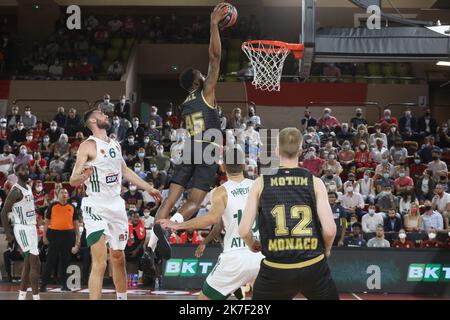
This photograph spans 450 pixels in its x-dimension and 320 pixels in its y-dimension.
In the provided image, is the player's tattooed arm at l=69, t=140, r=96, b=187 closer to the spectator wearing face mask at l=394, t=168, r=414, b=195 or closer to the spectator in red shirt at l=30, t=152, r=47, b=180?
the spectator in red shirt at l=30, t=152, r=47, b=180

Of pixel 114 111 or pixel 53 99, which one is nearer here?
pixel 114 111

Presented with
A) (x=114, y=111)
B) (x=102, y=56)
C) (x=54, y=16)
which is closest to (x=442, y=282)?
(x=114, y=111)

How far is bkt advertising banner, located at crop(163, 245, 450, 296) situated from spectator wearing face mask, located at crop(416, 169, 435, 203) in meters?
4.05

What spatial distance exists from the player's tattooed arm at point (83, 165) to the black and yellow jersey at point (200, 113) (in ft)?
3.84

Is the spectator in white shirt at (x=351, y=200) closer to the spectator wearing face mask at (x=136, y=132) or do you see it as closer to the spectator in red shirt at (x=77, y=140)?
the spectator wearing face mask at (x=136, y=132)

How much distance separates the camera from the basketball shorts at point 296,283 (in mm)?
5707

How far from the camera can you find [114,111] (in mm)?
23781

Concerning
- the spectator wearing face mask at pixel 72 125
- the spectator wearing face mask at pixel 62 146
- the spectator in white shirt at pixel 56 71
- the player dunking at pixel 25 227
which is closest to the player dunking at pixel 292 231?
the player dunking at pixel 25 227

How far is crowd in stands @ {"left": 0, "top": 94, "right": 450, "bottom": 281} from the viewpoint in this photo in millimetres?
16750

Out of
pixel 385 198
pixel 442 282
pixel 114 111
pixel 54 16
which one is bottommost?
pixel 442 282
